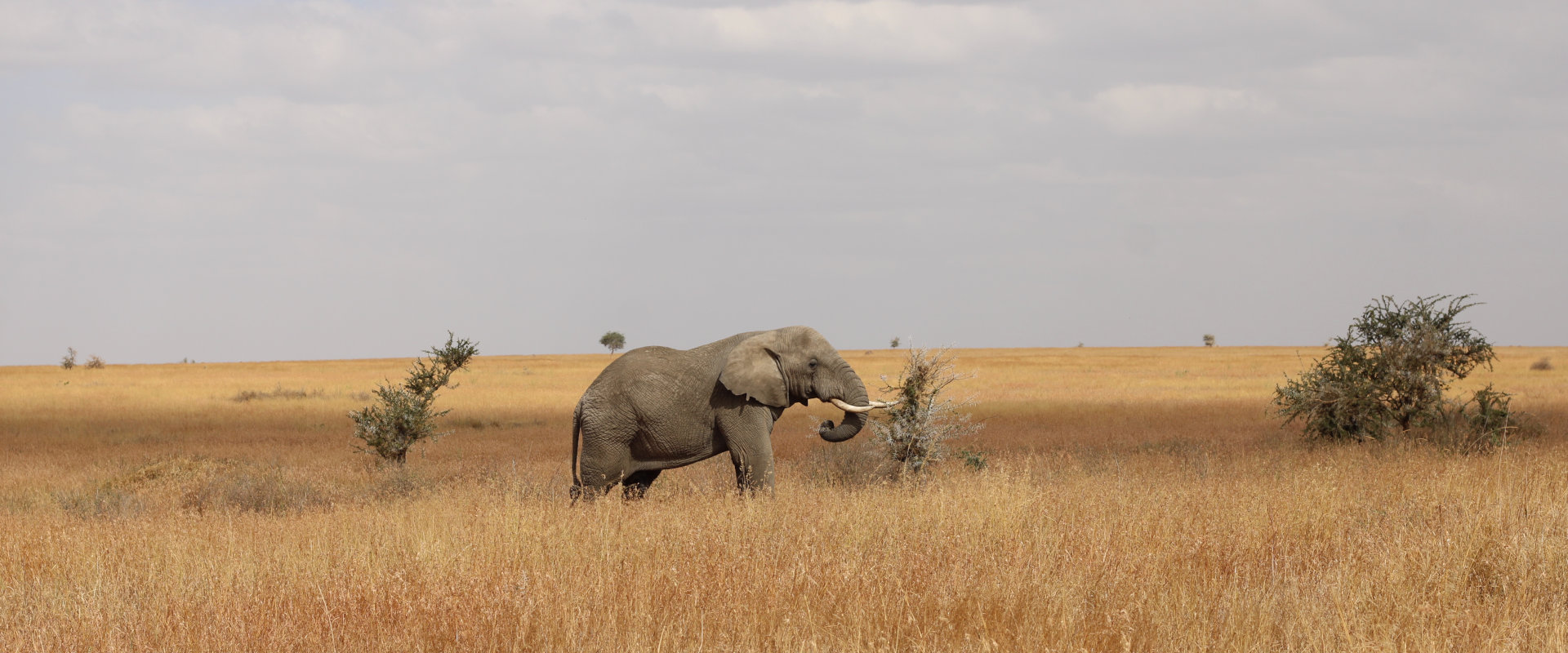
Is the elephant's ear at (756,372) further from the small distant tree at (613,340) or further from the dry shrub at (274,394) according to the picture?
the small distant tree at (613,340)

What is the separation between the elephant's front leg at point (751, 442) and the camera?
11.3m

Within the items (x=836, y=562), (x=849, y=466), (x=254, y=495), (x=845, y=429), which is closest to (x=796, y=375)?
(x=845, y=429)

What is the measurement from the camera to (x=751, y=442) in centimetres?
1138

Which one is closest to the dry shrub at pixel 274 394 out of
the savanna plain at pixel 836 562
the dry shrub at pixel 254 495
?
the savanna plain at pixel 836 562

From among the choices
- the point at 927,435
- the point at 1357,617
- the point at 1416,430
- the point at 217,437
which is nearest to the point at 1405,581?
the point at 1357,617

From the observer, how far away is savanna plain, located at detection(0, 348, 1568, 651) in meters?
5.32

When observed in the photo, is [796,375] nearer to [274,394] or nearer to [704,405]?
[704,405]

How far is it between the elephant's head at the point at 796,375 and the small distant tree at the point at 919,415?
1.94 metres

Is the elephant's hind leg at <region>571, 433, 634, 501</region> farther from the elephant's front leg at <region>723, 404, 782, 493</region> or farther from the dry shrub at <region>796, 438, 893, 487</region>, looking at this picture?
the dry shrub at <region>796, 438, 893, 487</region>

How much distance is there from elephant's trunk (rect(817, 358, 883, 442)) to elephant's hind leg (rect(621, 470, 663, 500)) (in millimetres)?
2117

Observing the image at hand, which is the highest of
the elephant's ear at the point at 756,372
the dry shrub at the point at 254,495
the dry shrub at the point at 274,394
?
the elephant's ear at the point at 756,372

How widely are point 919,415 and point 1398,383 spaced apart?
9.49m

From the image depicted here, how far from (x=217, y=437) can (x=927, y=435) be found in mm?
18725

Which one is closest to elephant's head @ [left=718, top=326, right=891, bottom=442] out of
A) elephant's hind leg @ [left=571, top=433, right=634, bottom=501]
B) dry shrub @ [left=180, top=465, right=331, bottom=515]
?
elephant's hind leg @ [left=571, top=433, right=634, bottom=501]
